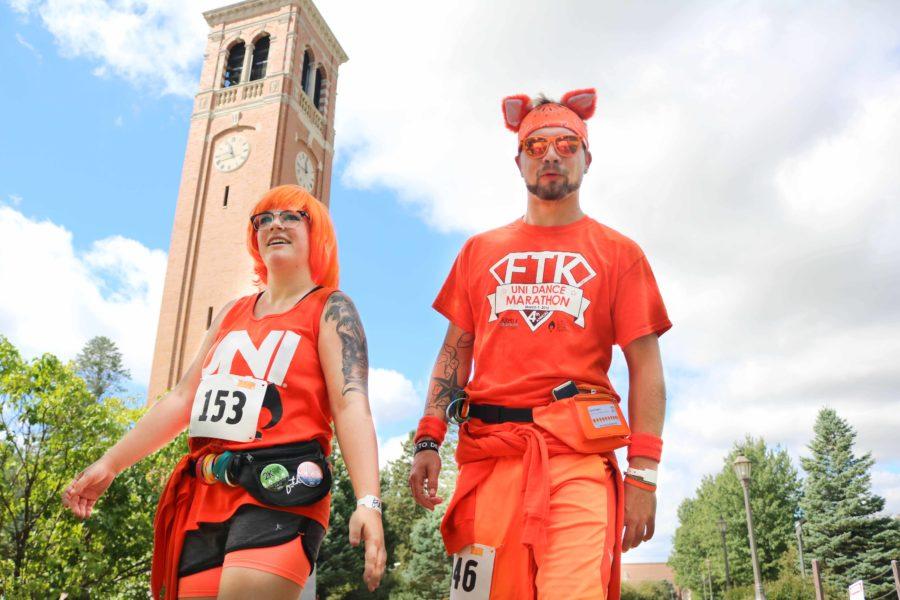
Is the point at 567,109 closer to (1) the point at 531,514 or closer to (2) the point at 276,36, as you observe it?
(1) the point at 531,514

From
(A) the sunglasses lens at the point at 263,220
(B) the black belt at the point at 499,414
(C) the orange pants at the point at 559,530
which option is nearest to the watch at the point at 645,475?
(C) the orange pants at the point at 559,530

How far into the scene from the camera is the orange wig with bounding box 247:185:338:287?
352cm

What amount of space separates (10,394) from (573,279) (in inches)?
503

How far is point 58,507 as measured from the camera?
1295cm

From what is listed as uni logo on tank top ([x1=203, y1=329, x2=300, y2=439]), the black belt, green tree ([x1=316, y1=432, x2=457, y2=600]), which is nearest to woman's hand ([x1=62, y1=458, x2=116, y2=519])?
uni logo on tank top ([x1=203, y1=329, x2=300, y2=439])

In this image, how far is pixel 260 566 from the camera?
8.48 feet

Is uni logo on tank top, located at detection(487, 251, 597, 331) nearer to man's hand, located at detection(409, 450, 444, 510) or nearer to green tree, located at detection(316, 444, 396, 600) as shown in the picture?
man's hand, located at detection(409, 450, 444, 510)

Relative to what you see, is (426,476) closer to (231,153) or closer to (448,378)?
(448,378)

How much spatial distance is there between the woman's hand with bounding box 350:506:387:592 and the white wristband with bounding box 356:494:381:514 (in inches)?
0.6

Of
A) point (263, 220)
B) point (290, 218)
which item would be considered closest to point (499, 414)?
point (290, 218)

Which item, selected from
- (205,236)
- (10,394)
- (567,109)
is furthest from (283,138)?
(567,109)

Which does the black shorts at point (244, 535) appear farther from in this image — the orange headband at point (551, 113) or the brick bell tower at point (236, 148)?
the brick bell tower at point (236, 148)

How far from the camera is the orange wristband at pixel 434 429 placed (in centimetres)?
354

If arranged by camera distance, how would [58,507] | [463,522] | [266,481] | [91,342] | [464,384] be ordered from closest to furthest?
[266,481] → [463,522] → [464,384] → [58,507] → [91,342]
